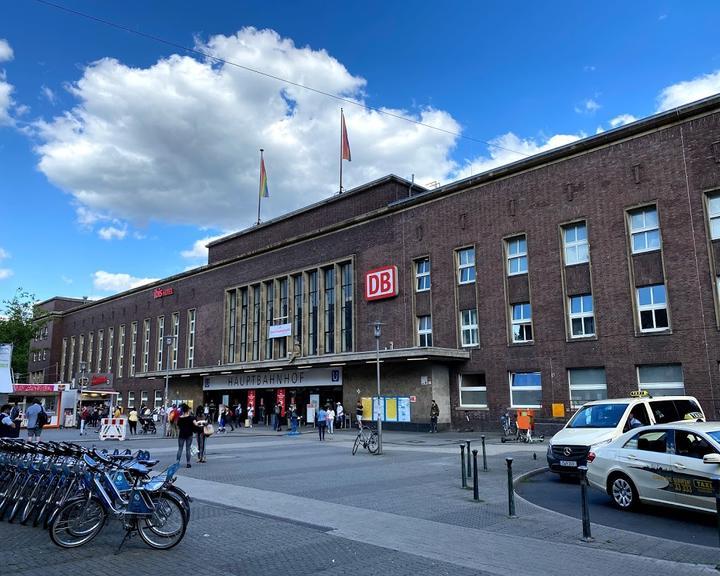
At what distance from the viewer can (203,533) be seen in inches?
337

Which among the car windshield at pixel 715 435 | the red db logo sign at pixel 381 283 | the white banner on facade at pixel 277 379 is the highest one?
the red db logo sign at pixel 381 283

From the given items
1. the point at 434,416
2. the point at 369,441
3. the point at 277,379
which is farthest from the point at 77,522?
the point at 277,379

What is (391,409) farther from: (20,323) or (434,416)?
(20,323)

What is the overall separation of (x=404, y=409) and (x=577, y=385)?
1012 centimetres

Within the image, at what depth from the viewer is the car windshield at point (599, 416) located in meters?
14.5

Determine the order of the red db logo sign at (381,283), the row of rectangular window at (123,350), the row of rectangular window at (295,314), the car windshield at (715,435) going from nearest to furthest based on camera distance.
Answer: the car windshield at (715,435) < the red db logo sign at (381,283) < the row of rectangular window at (295,314) < the row of rectangular window at (123,350)

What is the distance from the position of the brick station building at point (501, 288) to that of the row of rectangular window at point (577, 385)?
63 mm

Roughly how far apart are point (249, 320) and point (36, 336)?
5287 cm

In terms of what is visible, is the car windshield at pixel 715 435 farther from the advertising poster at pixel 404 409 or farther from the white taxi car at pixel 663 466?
the advertising poster at pixel 404 409

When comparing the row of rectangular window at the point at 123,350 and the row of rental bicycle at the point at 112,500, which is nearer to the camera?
the row of rental bicycle at the point at 112,500

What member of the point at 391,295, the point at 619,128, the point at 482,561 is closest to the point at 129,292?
the point at 391,295

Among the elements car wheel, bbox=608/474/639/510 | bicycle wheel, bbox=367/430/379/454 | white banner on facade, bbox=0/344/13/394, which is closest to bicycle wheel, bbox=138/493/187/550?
car wheel, bbox=608/474/639/510

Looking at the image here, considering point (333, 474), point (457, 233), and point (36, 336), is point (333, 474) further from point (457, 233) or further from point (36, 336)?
point (36, 336)

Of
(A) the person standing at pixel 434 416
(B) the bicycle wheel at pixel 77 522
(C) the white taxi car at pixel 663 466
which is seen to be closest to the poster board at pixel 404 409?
(A) the person standing at pixel 434 416
